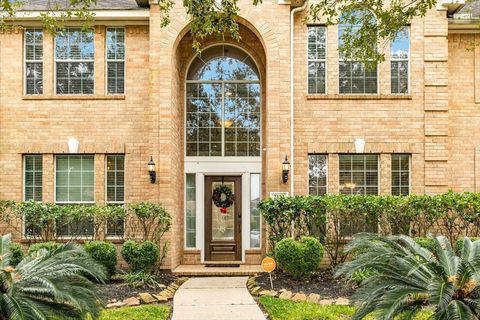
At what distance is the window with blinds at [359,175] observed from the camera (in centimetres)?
1205

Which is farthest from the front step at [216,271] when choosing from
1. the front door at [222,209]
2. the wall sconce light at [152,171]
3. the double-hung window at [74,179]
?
the double-hung window at [74,179]

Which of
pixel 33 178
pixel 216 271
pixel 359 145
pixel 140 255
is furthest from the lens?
pixel 33 178

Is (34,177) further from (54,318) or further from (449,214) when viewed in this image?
(449,214)

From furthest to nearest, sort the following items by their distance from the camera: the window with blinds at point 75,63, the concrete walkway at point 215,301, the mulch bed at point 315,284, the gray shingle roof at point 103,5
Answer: the window with blinds at point 75,63
the gray shingle roof at point 103,5
the mulch bed at point 315,284
the concrete walkway at point 215,301

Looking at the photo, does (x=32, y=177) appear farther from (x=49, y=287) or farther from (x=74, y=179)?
(x=49, y=287)

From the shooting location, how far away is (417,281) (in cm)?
543


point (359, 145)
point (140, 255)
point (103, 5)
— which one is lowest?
point (140, 255)

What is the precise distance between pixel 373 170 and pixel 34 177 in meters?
8.54

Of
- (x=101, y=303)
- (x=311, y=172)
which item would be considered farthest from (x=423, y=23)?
(x=101, y=303)

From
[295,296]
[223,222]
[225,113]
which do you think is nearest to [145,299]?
[295,296]

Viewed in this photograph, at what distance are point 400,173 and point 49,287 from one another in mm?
9131

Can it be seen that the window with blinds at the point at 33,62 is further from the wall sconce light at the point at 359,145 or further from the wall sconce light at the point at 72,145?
the wall sconce light at the point at 359,145

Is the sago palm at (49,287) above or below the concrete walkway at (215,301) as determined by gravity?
above

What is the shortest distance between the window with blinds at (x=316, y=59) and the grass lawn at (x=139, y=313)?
667cm
